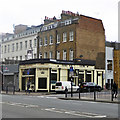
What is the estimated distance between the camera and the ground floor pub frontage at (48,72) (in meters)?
44.3

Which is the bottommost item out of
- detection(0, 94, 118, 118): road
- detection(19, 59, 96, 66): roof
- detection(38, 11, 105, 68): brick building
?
detection(0, 94, 118, 118): road

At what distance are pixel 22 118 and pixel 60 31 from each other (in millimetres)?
39742

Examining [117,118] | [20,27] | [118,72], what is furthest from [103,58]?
[117,118]

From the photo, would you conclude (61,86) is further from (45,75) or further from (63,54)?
(63,54)

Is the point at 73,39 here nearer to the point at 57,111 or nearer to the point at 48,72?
the point at 48,72

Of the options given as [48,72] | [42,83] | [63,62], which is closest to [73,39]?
[63,62]

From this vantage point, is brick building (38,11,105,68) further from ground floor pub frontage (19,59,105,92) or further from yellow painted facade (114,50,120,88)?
yellow painted facade (114,50,120,88)

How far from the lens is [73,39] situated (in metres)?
48.8

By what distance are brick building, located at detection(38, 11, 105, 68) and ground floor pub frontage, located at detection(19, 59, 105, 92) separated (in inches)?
84.9

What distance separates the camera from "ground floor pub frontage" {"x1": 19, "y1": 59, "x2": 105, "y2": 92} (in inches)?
1746

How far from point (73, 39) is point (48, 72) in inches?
323

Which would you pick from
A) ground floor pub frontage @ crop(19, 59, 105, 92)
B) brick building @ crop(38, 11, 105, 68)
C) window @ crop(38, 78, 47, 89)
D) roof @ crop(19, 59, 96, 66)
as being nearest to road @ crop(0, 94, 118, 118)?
ground floor pub frontage @ crop(19, 59, 105, 92)

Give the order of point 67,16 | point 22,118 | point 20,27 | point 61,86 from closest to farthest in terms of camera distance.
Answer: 1. point 22,118
2. point 61,86
3. point 67,16
4. point 20,27

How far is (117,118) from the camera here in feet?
42.7
